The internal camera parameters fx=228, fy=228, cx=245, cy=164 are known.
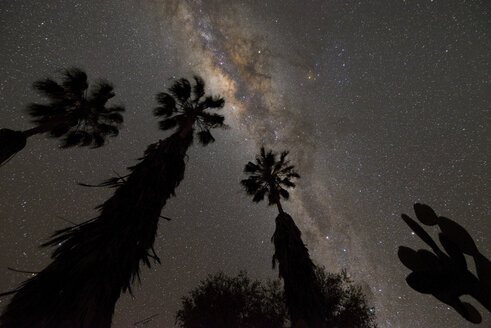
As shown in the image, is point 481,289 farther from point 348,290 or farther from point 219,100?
point 348,290

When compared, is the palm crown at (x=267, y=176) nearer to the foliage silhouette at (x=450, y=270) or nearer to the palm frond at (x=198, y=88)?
the palm frond at (x=198, y=88)

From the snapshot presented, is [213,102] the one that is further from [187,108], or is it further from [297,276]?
[297,276]

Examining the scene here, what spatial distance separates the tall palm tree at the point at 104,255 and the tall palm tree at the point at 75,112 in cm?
483

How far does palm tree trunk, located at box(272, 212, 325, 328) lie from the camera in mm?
8297

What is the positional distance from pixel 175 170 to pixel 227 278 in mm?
13569

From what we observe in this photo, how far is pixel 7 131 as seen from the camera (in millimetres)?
6988

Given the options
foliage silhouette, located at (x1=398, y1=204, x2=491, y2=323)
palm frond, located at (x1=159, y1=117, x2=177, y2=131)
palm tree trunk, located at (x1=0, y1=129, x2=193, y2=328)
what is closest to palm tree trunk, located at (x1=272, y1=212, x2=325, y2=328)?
palm tree trunk, located at (x1=0, y1=129, x2=193, y2=328)

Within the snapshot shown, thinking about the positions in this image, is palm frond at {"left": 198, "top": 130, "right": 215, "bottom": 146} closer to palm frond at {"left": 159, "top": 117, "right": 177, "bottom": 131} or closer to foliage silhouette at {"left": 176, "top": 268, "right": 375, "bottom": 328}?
palm frond at {"left": 159, "top": 117, "right": 177, "bottom": 131}

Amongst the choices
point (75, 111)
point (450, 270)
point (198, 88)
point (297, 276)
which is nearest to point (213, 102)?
point (198, 88)

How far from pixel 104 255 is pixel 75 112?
8511 millimetres

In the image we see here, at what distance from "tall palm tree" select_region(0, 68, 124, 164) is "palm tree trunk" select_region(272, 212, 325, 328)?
10.1 metres

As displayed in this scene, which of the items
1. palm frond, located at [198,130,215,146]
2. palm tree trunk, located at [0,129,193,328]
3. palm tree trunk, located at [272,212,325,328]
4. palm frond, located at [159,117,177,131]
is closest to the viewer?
palm tree trunk, located at [0,129,193,328]

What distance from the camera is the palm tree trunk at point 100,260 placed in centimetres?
388

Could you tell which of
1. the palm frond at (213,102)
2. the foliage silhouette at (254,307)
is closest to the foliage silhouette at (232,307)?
the foliage silhouette at (254,307)
